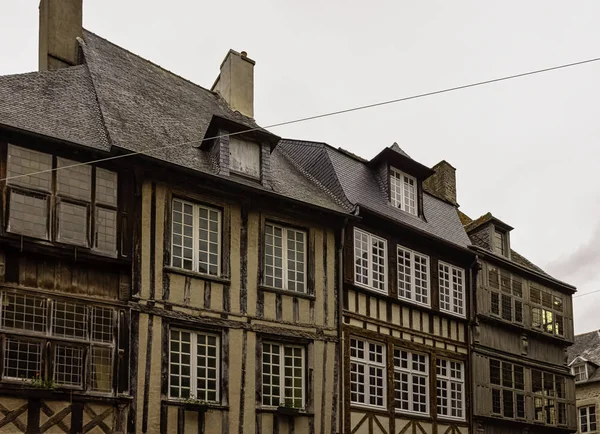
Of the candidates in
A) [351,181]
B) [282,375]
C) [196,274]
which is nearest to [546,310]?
[351,181]

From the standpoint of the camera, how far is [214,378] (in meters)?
16.4

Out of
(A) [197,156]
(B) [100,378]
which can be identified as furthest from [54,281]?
(A) [197,156]

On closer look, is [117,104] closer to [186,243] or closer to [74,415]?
[186,243]

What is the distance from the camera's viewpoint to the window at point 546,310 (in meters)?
25.1

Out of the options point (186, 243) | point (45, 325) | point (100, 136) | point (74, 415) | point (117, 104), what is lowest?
point (74, 415)

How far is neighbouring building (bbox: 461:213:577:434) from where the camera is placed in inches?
894

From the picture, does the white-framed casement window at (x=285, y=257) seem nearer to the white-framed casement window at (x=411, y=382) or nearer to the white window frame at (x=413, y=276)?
the white window frame at (x=413, y=276)

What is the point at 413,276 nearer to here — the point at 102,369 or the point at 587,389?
the point at 102,369

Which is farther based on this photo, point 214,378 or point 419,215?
point 419,215

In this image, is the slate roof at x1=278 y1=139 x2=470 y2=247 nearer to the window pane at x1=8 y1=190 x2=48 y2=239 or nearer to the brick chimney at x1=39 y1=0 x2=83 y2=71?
the brick chimney at x1=39 y1=0 x2=83 y2=71

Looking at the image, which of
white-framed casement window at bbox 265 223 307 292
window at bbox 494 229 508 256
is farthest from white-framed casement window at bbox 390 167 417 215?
white-framed casement window at bbox 265 223 307 292

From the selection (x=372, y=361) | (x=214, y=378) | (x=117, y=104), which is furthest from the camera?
(x=372, y=361)

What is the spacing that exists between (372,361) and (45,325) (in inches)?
300

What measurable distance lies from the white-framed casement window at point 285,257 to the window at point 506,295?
272 inches
